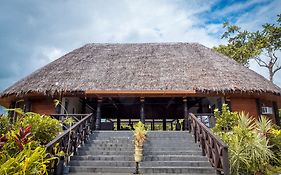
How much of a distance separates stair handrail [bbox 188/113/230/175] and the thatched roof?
3540 millimetres

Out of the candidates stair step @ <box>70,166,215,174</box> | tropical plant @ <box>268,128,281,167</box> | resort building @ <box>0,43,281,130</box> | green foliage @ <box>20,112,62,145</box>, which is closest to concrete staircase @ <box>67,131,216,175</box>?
stair step @ <box>70,166,215,174</box>

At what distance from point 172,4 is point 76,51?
803 centimetres

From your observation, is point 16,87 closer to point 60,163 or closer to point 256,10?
point 60,163

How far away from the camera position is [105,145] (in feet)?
24.3

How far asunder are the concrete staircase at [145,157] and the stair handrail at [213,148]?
20 cm

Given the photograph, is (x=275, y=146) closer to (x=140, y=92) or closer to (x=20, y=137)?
(x=140, y=92)

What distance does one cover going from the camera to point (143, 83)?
1070cm

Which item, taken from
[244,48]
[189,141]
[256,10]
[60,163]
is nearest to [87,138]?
[60,163]

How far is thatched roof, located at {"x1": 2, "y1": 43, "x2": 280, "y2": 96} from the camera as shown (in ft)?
34.1

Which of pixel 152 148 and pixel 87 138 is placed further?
pixel 87 138

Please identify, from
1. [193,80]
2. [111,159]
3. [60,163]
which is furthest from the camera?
[193,80]

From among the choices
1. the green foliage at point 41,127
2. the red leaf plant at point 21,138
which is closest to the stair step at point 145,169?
the green foliage at point 41,127

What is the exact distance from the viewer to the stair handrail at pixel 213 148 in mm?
4992

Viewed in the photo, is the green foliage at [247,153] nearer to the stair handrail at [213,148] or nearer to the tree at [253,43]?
the stair handrail at [213,148]
